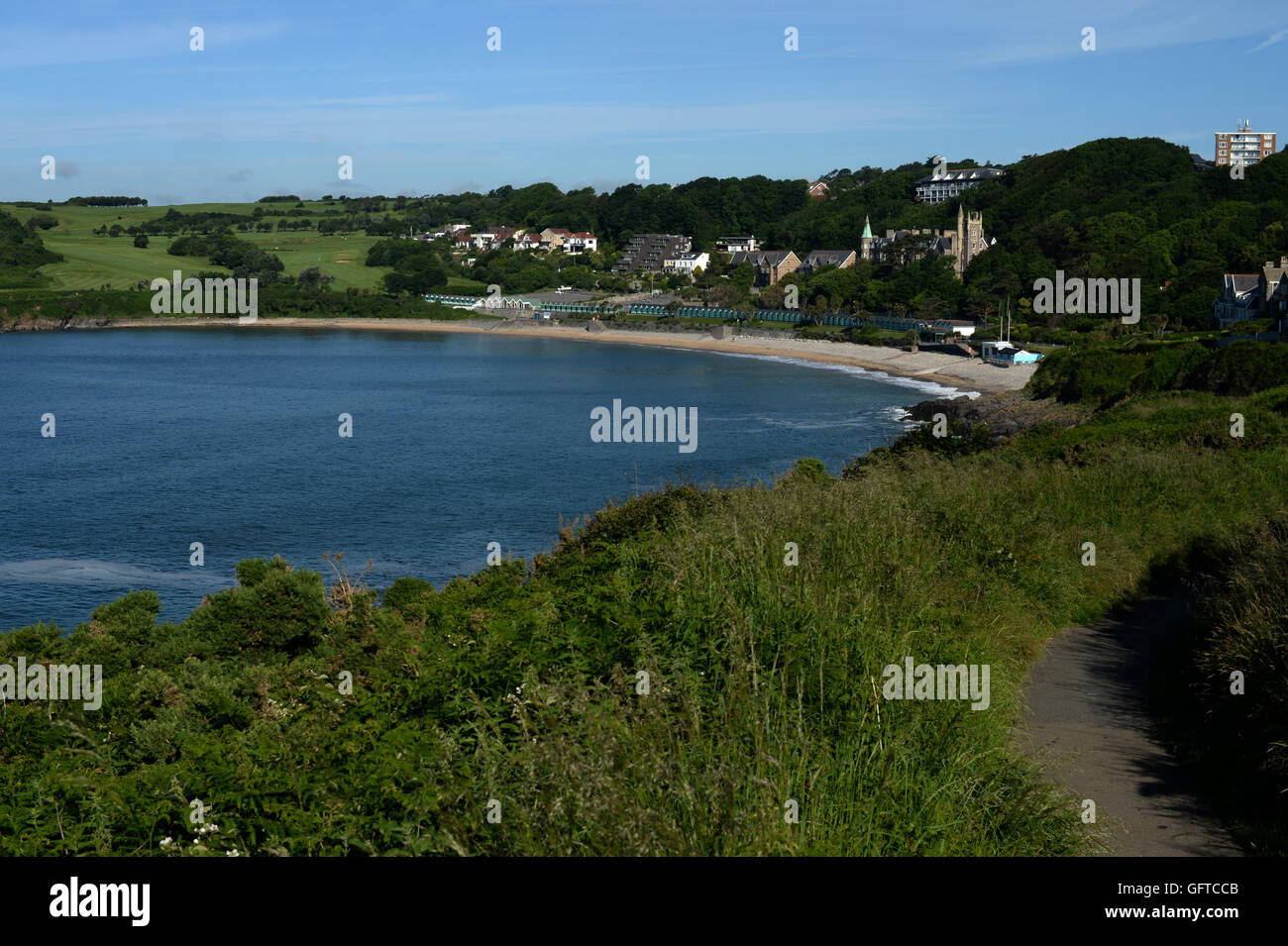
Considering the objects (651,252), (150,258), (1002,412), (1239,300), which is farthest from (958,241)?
(150,258)

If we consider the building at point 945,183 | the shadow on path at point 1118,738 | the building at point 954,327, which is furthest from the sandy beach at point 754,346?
the building at point 945,183

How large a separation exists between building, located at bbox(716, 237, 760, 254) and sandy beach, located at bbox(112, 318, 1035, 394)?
45.1 meters

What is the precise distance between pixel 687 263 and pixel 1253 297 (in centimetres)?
10043

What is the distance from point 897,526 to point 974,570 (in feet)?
5.07

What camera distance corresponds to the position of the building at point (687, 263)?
6220 inches

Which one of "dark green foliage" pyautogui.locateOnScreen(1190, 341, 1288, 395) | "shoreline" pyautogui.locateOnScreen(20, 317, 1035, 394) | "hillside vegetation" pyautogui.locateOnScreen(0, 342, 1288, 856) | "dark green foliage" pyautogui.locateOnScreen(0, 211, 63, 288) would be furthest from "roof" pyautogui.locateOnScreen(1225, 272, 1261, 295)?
"dark green foliage" pyautogui.locateOnScreen(0, 211, 63, 288)

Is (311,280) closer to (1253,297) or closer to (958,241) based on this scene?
(958,241)

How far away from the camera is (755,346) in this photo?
107000 mm

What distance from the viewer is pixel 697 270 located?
508 feet

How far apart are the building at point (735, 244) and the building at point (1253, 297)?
98625 mm

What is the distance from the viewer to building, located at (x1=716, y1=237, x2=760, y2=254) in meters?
167

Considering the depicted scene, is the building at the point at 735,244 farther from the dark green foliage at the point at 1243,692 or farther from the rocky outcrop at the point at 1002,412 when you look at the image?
the dark green foliage at the point at 1243,692

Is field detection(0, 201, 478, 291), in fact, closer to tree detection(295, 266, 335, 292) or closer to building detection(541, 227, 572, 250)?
tree detection(295, 266, 335, 292)

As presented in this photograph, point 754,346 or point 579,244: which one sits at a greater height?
point 579,244
